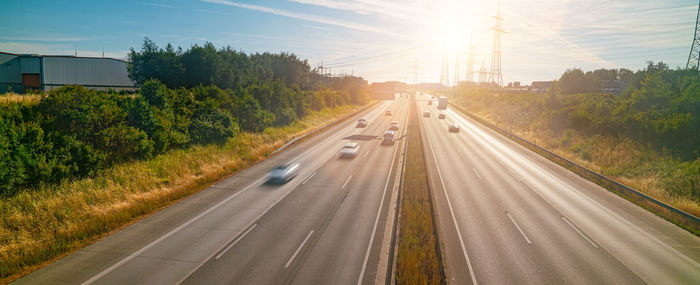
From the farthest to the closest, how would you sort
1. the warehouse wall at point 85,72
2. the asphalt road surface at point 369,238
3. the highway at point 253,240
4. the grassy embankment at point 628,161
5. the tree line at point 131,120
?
the warehouse wall at point 85,72
the grassy embankment at point 628,161
the tree line at point 131,120
the asphalt road surface at point 369,238
the highway at point 253,240

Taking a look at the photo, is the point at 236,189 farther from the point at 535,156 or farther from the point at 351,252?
the point at 535,156

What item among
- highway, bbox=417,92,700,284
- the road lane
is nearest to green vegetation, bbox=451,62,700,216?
highway, bbox=417,92,700,284

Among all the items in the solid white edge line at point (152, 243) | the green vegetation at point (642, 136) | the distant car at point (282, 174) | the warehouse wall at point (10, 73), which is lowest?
the solid white edge line at point (152, 243)

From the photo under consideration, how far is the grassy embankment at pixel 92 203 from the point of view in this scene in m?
13.0

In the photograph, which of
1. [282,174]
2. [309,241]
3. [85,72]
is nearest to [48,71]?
[85,72]

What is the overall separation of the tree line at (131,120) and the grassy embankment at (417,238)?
66.9 feet

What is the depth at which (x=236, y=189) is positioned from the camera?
2152 centimetres

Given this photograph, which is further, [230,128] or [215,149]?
[230,128]

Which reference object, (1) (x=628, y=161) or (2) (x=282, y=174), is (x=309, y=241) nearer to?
(2) (x=282, y=174)

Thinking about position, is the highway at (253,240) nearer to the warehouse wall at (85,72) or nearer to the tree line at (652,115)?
the tree line at (652,115)

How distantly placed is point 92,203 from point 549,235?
24138mm

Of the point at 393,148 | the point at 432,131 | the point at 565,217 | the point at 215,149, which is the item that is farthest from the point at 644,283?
the point at 432,131

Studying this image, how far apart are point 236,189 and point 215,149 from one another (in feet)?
38.0

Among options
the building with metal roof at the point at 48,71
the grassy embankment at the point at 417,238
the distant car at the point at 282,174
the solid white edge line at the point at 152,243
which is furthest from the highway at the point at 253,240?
the building with metal roof at the point at 48,71
